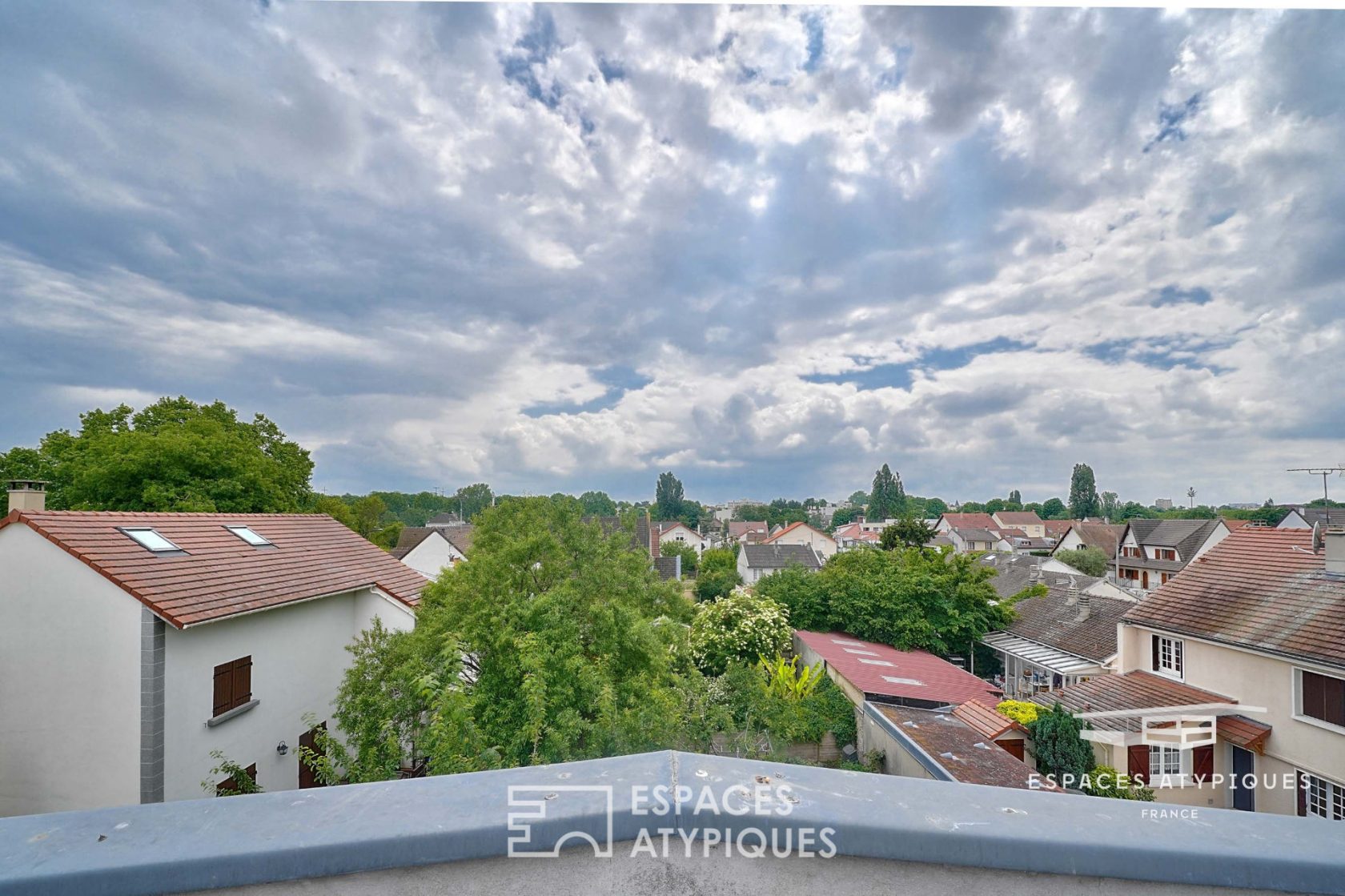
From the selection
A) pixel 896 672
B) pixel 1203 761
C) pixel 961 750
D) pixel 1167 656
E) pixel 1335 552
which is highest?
pixel 1335 552

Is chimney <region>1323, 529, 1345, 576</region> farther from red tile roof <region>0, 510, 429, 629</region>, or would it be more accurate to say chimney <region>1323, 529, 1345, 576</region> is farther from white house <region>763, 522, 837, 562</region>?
white house <region>763, 522, 837, 562</region>

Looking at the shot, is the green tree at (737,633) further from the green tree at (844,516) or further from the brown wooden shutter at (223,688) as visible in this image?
the green tree at (844,516)

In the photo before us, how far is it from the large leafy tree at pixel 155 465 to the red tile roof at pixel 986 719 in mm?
17875

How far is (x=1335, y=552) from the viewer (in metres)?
8.80

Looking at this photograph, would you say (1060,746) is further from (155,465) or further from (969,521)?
(969,521)

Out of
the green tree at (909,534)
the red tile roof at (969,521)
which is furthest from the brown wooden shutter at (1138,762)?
the red tile roof at (969,521)

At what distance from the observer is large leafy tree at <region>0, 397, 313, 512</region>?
14977mm

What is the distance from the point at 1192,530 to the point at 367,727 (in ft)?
132

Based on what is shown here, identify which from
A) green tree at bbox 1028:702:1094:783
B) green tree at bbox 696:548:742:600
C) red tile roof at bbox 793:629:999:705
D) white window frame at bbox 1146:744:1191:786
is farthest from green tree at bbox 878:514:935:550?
green tree at bbox 1028:702:1094:783

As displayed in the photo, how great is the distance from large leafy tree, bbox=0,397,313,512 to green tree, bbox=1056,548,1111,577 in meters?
39.6

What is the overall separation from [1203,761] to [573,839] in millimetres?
12441

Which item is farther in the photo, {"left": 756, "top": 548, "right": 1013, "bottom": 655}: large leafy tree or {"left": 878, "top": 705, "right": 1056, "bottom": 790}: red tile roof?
{"left": 756, "top": 548, "right": 1013, "bottom": 655}: large leafy tree

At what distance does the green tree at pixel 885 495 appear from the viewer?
73.7m

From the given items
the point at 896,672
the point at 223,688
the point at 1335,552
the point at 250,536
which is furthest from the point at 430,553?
the point at 1335,552
